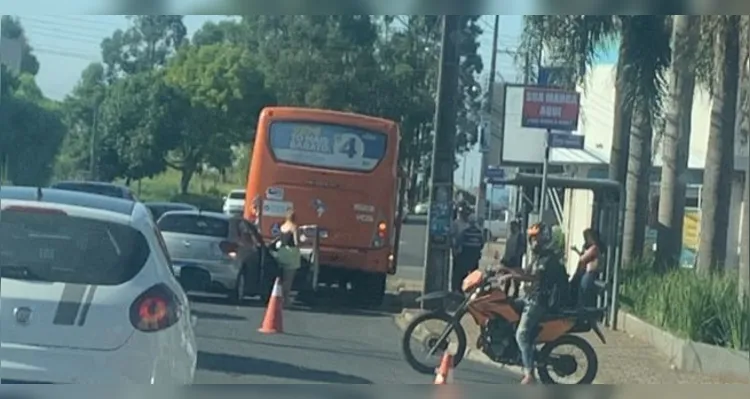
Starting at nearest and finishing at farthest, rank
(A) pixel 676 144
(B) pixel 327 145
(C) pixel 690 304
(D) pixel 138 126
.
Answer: (D) pixel 138 126 → (B) pixel 327 145 → (A) pixel 676 144 → (C) pixel 690 304

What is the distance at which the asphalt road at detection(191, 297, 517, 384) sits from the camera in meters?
7.10

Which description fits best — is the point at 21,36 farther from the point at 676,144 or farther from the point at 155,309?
the point at 676,144

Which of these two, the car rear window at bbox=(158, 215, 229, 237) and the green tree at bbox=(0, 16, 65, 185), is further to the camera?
the car rear window at bbox=(158, 215, 229, 237)

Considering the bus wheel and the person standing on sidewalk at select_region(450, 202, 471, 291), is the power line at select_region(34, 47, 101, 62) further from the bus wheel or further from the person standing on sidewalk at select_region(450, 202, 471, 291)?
the person standing on sidewalk at select_region(450, 202, 471, 291)

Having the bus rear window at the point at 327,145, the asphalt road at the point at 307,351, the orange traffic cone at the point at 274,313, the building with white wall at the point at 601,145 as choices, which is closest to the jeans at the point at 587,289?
the building with white wall at the point at 601,145

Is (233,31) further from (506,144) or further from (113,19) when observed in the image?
(506,144)

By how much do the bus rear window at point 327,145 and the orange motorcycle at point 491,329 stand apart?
742 mm

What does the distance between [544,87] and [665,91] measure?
598mm

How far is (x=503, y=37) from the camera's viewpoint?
23.2ft

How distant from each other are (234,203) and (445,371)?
1.19m

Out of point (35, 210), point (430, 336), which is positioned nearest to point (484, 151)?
point (430, 336)

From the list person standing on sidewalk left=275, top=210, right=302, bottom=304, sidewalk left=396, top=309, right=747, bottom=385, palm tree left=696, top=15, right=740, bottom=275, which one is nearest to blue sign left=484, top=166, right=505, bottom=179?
sidewalk left=396, top=309, right=747, bottom=385

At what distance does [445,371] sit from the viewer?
23.6 feet

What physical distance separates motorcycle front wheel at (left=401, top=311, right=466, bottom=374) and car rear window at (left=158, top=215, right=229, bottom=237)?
0.94m
